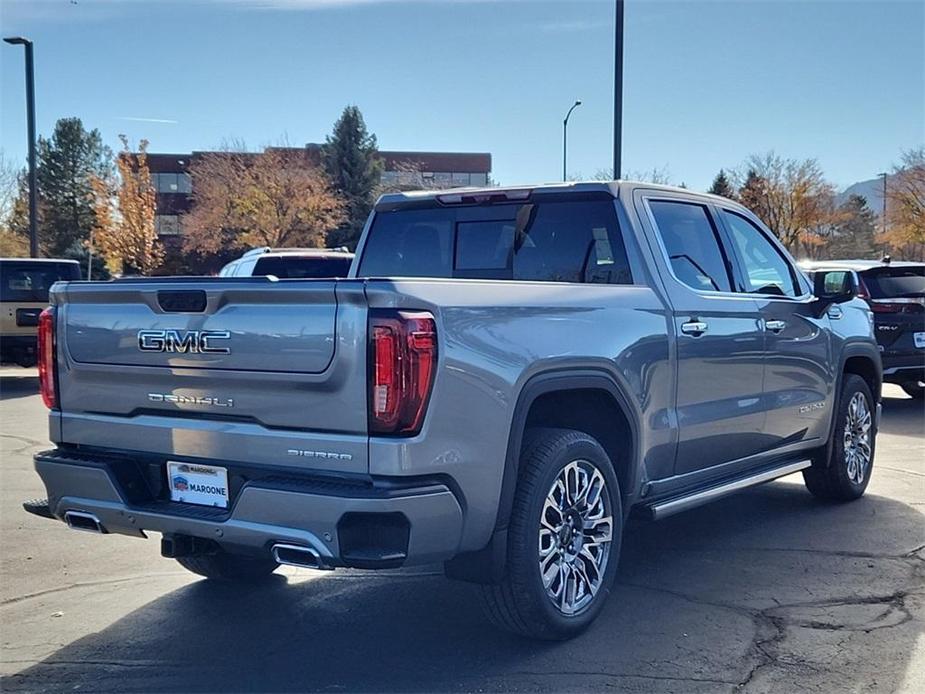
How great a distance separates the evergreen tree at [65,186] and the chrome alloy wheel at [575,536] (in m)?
51.8

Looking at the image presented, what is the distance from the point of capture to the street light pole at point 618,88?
43.8ft

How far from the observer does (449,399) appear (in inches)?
139

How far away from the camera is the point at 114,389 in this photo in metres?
4.12

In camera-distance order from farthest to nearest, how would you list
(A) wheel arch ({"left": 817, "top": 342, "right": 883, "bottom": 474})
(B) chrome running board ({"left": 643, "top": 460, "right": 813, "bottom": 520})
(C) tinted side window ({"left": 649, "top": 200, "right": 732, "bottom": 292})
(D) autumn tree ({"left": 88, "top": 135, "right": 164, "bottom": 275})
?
(D) autumn tree ({"left": 88, "top": 135, "right": 164, "bottom": 275}) → (A) wheel arch ({"left": 817, "top": 342, "right": 883, "bottom": 474}) → (C) tinted side window ({"left": 649, "top": 200, "right": 732, "bottom": 292}) → (B) chrome running board ({"left": 643, "top": 460, "right": 813, "bottom": 520})

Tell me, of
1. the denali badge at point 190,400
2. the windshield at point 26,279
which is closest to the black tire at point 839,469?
the denali badge at point 190,400

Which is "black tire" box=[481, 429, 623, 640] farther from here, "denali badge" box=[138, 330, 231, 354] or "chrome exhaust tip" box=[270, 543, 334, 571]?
"denali badge" box=[138, 330, 231, 354]

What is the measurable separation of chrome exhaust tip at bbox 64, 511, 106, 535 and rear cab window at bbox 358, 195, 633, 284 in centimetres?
233

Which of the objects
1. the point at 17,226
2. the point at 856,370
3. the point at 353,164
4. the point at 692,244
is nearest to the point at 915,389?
the point at 856,370

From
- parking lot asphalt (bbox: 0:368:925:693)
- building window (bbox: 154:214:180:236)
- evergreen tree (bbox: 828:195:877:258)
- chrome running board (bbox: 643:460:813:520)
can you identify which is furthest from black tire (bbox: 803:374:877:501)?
building window (bbox: 154:214:180:236)

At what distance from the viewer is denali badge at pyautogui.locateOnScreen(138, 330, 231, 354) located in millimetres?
3758

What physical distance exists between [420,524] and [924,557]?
351 centimetres

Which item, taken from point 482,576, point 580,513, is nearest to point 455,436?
point 482,576

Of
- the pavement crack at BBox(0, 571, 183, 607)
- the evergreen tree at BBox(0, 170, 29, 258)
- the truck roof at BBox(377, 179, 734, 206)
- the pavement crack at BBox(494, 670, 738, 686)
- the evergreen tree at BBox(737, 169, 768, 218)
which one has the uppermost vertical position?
the evergreen tree at BBox(737, 169, 768, 218)

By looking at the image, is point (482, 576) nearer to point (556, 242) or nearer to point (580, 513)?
point (580, 513)
